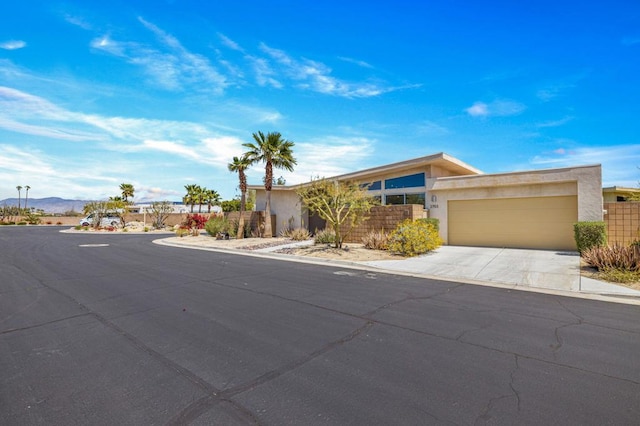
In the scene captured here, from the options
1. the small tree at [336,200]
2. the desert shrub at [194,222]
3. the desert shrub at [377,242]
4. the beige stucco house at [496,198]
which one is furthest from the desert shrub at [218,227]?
the desert shrub at [377,242]

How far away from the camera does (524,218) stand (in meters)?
16.5

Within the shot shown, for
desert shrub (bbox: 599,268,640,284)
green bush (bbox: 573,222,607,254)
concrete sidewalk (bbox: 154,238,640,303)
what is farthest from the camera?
green bush (bbox: 573,222,607,254)

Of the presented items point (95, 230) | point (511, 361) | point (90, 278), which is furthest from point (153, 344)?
point (95, 230)

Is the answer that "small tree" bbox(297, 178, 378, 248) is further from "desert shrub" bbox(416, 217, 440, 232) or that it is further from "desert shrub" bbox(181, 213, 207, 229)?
"desert shrub" bbox(181, 213, 207, 229)

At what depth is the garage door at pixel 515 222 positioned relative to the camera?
15.6 m

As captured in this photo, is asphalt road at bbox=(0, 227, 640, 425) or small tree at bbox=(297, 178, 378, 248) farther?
small tree at bbox=(297, 178, 378, 248)

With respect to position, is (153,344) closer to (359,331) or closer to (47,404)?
(47,404)

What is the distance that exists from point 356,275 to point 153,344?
6984mm

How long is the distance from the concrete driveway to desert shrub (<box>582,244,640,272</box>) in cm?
59

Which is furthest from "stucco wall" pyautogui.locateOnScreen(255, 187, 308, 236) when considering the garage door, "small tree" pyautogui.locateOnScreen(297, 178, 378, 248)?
the garage door

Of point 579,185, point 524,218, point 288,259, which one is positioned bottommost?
point 288,259

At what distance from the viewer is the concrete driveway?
908cm

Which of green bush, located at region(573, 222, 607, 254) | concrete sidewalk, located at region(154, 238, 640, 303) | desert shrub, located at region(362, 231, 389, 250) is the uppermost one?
green bush, located at region(573, 222, 607, 254)

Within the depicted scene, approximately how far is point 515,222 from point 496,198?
144 cm
